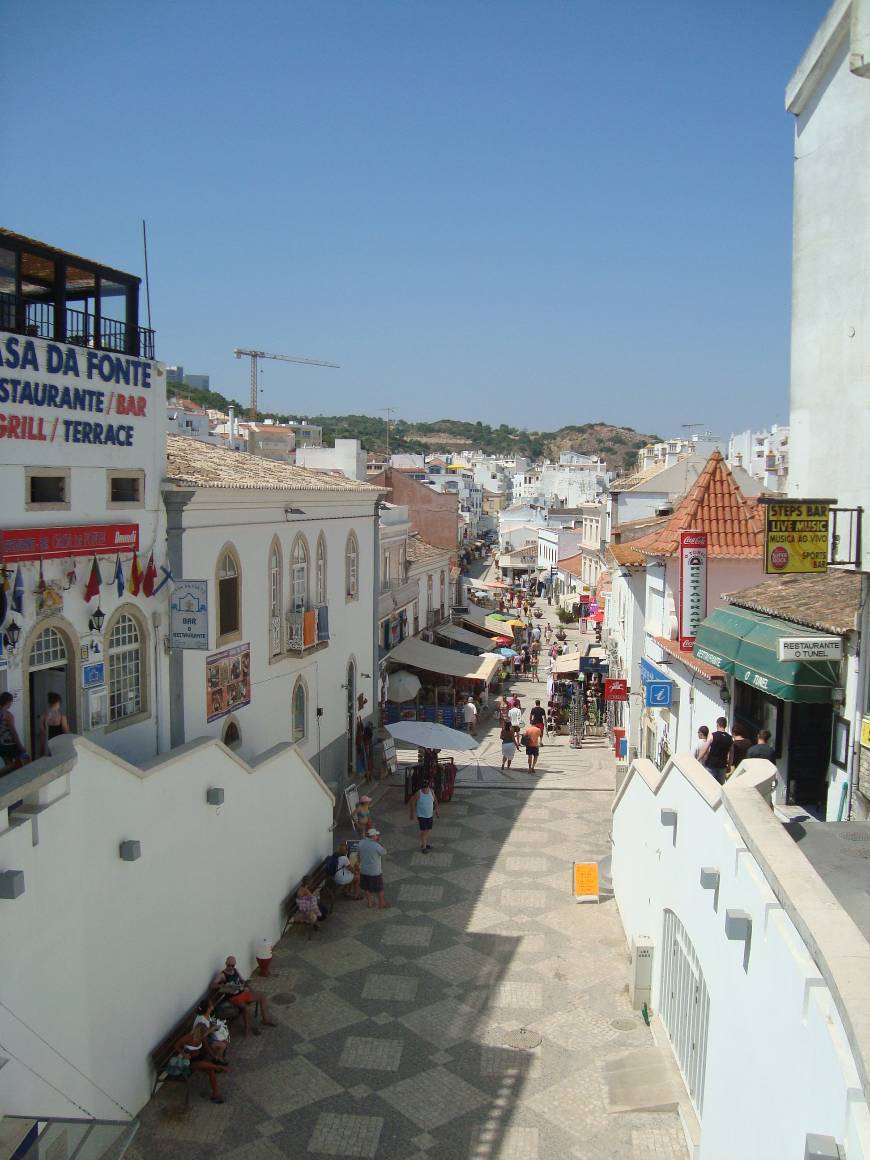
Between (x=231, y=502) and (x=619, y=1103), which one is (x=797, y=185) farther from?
(x=619, y=1103)

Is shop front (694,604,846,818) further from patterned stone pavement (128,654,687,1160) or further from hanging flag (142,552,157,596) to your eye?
hanging flag (142,552,157,596)

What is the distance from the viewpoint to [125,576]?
12867 millimetres

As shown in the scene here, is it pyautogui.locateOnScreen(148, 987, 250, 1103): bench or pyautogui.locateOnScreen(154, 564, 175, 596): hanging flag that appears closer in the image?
pyautogui.locateOnScreen(148, 987, 250, 1103): bench

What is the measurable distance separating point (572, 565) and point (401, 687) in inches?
1516

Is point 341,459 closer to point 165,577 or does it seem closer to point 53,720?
point 165,577

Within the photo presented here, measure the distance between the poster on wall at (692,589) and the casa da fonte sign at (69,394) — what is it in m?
10.4

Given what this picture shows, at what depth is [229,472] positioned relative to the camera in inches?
665

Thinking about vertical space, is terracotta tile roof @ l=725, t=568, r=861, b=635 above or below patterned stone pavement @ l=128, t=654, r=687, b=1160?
above

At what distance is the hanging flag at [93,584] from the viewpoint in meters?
12.0

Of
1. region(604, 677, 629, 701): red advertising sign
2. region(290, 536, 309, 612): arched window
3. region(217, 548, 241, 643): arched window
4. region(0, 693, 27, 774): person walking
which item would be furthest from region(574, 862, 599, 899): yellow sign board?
region(0, 693, 27, 774): person walking

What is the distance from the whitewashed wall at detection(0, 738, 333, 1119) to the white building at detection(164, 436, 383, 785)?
83.9 inches

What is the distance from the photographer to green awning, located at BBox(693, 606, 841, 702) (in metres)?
11.5

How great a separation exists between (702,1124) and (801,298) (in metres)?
9.15

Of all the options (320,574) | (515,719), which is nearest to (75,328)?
(320,574)
